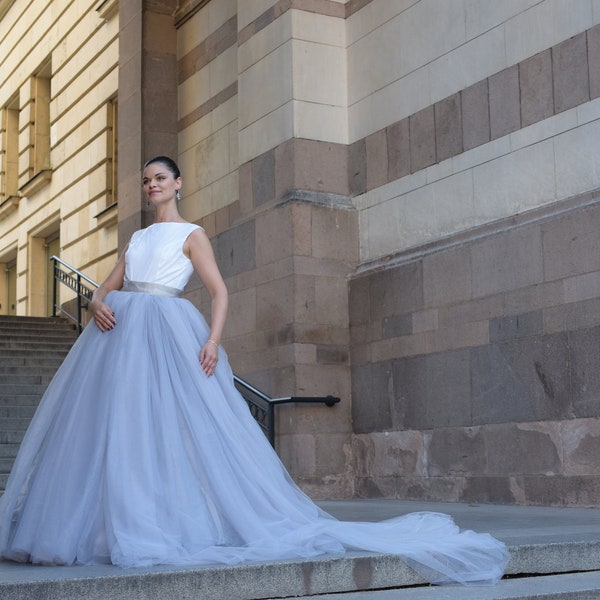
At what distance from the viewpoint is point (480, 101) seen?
898 cm

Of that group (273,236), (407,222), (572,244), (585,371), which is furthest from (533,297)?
(273,236)

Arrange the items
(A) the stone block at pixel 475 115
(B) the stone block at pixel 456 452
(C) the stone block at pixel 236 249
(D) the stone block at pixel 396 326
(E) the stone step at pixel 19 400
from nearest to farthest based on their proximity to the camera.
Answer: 1. (B) the stone block at pixel 456 452
2. (A) the stone block at pixel 475 115
3. (D) the stone block at pixel 396 326
4. (C) the stone block at pixel 236 249
5. (E) the stone step at pixel 19 400

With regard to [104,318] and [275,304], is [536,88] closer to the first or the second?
[275,304]

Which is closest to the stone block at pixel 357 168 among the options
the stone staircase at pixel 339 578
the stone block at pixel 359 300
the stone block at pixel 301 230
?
the stone block at pixel 301 230

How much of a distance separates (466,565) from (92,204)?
13.3 m

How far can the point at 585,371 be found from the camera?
7.56m

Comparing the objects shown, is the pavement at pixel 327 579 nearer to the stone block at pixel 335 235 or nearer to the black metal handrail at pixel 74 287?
the stone block at pixel 335 235

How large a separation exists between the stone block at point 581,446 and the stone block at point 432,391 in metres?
1.13

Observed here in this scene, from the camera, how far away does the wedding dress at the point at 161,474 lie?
4457mm

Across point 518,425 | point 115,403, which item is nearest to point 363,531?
point 115,403

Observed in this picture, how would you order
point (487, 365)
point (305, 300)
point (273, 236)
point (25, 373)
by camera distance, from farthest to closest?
1. point (25, 373)
2. point (273, 236)
3. point (305, 300)
4. point (487, 365)

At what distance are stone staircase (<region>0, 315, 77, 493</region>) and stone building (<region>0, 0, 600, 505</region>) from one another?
6.65 feet

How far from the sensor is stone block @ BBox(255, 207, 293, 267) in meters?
10.1

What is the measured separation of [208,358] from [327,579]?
1218mm
